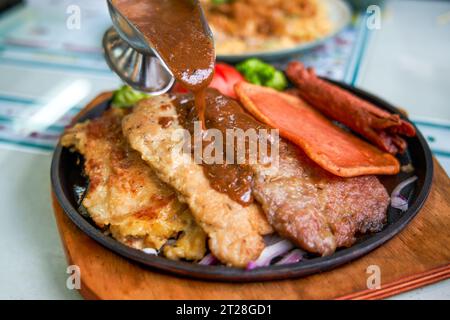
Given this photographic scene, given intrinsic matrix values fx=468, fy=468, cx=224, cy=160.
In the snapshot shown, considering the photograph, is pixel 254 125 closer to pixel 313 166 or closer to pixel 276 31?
pixel 313 166

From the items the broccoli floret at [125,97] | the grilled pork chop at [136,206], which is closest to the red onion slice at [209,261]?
the grilled pork chop at [136,206]

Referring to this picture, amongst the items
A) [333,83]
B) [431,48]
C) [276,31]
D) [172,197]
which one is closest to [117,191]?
[172,197]

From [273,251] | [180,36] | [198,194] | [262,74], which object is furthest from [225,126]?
[262,74]

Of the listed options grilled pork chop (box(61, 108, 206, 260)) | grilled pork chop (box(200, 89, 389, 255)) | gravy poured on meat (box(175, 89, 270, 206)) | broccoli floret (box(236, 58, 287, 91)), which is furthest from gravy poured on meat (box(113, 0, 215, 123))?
broccoli floret (box(236, 58, 287, 91))

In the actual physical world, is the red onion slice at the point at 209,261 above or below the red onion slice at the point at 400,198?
below

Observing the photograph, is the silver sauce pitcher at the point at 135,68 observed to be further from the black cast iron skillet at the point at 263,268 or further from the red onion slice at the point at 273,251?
the red onion slice at the point at 273,251
